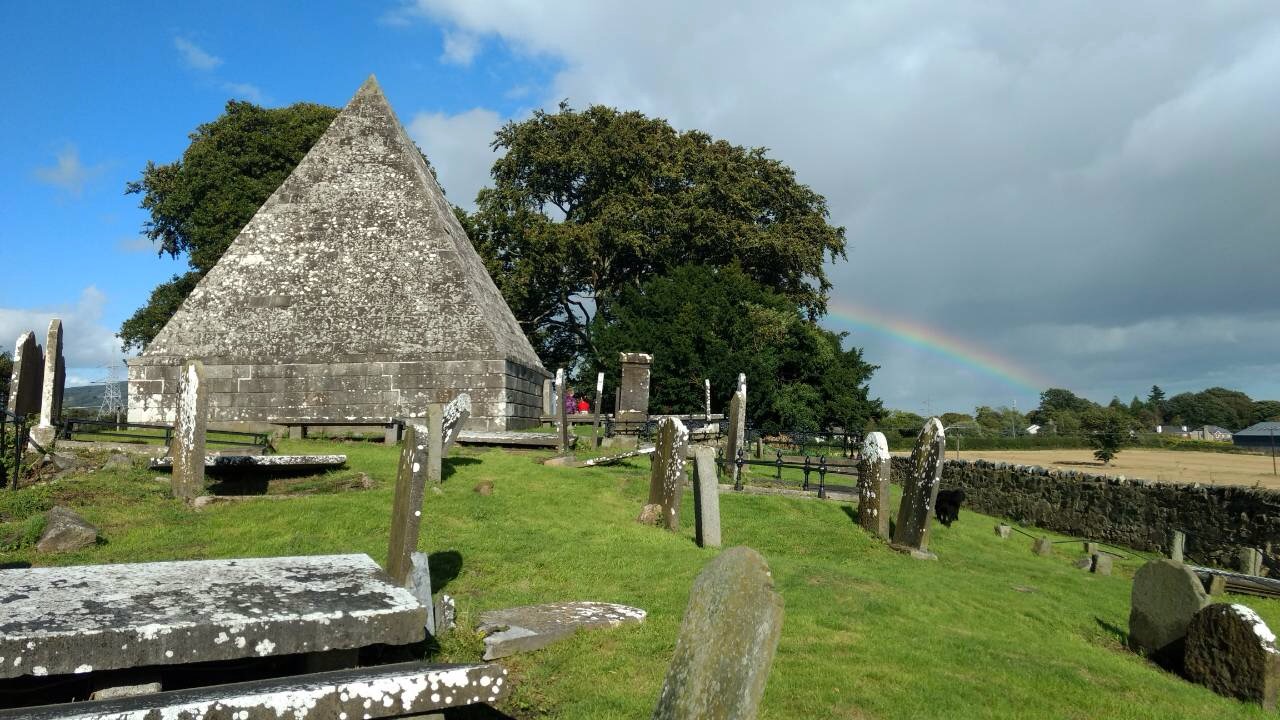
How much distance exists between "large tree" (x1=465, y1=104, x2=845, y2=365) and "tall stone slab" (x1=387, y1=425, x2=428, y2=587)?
32082mm

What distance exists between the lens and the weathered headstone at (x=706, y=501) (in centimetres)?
1084

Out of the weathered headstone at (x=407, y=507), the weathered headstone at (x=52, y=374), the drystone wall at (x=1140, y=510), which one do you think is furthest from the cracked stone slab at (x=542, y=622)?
the weathered headstone at (x=52, y=374)

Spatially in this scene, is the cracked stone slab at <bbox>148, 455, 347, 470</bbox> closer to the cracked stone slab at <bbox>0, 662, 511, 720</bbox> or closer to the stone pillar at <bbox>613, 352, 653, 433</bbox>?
the cracked stone slab at <bbox>0, 662, 511, 720</bbox>

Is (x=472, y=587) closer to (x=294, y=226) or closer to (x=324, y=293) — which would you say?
(x=324, y=293)

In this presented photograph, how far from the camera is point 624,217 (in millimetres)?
40781

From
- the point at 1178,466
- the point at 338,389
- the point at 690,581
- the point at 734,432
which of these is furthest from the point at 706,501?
the point at 1178,466

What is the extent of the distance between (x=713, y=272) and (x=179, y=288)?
970 inches

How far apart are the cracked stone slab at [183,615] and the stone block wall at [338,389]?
17064 mm

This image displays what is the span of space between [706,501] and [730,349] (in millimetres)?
25915

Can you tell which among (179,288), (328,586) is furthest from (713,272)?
(328,586)

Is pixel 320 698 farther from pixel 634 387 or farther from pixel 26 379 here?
pixel 634 387

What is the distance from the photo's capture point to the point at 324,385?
69.8ft

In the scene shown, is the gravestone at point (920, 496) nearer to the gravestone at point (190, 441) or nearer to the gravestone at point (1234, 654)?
the gravestone at point (1234, 654)

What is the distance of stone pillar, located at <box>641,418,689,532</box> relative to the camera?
39.2 ft
